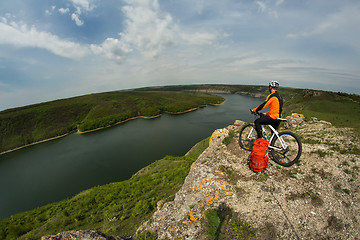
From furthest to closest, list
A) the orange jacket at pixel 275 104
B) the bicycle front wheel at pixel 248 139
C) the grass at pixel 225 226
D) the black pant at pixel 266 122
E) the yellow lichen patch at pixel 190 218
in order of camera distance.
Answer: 1. the bicycle front wheel at pixel 248 139
2. the black pant at pixel 266 122
3. the orange jacket at pixel 275 104
4. the yellow lichen patch at pixel 190 218
5. the grass at pixel 225 226

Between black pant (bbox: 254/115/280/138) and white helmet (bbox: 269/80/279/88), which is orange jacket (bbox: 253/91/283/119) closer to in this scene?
black pant (bbox: 254/115/280/138)

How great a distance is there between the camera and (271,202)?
18.3 ft

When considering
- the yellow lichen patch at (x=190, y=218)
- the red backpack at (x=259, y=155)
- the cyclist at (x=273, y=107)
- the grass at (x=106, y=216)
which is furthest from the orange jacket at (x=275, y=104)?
the grass at (x=106, y=216)

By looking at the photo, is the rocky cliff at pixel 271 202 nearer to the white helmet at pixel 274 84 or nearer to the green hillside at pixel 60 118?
the white helmet at pixel 274 84

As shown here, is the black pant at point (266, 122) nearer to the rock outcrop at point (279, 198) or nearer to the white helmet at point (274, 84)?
the white helmet at point (274, 84)

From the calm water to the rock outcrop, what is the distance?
3441cm

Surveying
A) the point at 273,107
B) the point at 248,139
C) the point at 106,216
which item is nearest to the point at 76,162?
the point at 106,216

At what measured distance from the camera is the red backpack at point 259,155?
6.34 m

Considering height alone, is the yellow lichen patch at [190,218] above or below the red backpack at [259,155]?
below

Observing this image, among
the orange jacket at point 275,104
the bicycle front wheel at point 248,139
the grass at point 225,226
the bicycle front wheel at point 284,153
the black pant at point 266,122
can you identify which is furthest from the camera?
the bicycle front wheel at point 248,139

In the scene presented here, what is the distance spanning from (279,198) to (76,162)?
192 ft

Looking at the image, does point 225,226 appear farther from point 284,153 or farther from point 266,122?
point 266,122

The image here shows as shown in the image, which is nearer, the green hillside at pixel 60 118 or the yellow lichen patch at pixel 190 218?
the yellow lichen patch at pixel 190 218

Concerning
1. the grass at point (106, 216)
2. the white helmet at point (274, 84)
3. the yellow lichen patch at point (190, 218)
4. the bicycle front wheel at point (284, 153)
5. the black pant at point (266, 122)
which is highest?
the white helmet at point (274, 84)
